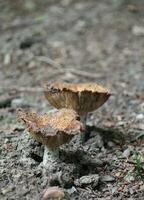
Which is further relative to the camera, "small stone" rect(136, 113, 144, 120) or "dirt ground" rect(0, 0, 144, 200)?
"small stone" rect(136, 113, 144, 120)

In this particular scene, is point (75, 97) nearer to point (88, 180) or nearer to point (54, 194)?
point (88, 180)

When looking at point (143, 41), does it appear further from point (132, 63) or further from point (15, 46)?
point (15, 46)

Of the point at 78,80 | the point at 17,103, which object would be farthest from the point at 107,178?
the point at 78,80

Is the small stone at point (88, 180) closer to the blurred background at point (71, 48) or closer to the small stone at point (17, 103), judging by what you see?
the blurred background at point (71, 48)

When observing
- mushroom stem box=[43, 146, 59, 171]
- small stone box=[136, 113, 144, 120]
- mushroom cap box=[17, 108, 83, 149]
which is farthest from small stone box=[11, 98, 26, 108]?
mushroom stem box=[43, 146, 59, 171]

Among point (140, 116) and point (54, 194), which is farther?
point (140, 116)

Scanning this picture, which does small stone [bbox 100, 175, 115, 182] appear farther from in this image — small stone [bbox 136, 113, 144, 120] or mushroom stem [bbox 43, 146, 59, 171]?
small stone [bbox 136, 113, 144, 120]

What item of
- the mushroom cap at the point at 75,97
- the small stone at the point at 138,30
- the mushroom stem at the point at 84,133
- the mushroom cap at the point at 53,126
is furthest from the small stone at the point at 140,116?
the small stone at the point at 138,30
